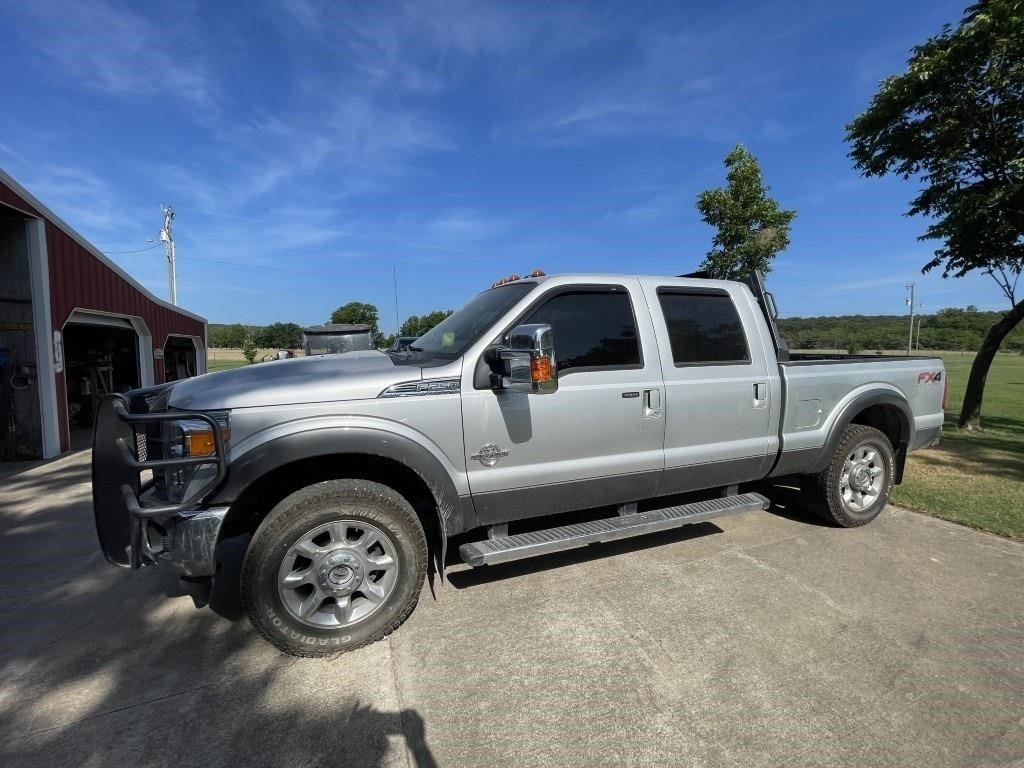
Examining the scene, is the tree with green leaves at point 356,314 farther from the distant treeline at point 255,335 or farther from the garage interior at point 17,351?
the garage interior at point 17,351

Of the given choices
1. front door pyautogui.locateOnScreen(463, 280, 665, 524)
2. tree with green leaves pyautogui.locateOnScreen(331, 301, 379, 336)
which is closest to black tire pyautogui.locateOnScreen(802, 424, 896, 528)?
front door pyautogui.locateOnScreen(463, 280, 665, 524)

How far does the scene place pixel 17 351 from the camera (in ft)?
25.2

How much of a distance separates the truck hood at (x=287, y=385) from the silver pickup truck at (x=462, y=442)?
0.4 inches

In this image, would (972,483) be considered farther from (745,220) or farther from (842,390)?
(745,220)

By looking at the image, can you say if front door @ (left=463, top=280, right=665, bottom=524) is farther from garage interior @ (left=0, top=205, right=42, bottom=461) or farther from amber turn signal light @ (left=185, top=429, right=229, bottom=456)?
garage interior @ (left=0, top=205, right=42, bottom=461)

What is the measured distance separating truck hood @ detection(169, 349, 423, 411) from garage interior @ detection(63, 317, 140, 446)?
897 cm

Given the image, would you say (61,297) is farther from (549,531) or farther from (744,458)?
(744,458)

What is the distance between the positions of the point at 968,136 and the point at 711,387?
815 centimetres

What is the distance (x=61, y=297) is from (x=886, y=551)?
1103 cm

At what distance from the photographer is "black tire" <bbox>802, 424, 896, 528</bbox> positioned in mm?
4168

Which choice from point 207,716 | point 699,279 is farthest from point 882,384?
point 207,716

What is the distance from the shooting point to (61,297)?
8234mm

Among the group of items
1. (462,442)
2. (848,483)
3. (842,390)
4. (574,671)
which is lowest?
(574,671)

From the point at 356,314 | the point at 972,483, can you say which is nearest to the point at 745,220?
Result: the point at 972,483
